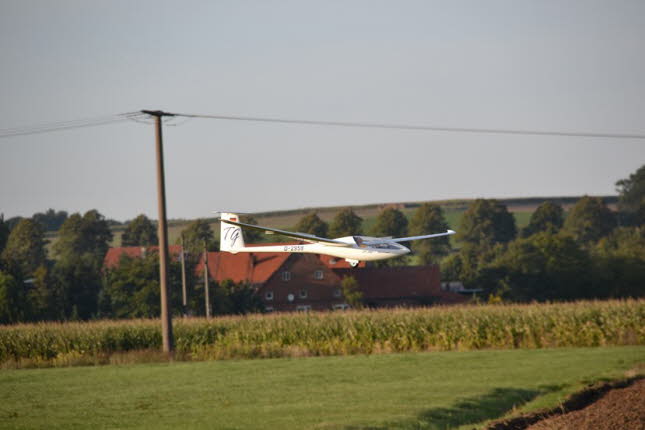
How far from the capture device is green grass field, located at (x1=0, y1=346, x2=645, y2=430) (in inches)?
840

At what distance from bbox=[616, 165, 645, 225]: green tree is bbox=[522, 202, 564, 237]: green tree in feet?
63.7

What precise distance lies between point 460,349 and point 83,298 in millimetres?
45032

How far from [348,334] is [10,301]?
33.5 metres

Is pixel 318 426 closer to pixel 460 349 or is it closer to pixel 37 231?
pixel 460 349

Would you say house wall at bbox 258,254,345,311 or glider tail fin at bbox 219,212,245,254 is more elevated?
glider tail fin at bbox 219,212,245,254

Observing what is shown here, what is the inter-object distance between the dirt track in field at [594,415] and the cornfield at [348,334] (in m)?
16.5

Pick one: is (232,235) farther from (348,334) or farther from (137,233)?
(137,233)

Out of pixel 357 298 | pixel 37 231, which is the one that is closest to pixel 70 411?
pixel 357 298

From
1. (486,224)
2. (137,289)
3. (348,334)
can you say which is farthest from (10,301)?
(486,224)

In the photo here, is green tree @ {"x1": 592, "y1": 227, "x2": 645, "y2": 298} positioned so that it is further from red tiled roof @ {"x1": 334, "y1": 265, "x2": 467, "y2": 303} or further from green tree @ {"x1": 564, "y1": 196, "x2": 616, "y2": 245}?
green tree @ {"x1": 564, "y1": 196, "x2": 616, "y2": 245}

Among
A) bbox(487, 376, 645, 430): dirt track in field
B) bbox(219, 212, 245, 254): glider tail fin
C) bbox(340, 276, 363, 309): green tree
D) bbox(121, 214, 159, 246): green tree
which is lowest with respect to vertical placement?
bbox(487, 376, 645, 430): dirt track in field

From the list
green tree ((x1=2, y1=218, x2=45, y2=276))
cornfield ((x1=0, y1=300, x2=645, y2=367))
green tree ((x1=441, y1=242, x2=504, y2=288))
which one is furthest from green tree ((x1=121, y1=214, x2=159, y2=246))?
cornfield ((x1=0, y1=300, x2=645, y2=367))

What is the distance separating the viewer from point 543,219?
395 feet

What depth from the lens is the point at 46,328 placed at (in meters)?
42.6
